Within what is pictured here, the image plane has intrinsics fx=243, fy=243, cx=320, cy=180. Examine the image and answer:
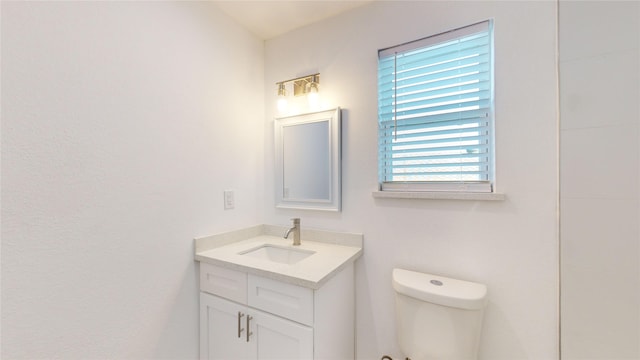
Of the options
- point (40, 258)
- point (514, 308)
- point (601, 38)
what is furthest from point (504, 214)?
point (40, 258)

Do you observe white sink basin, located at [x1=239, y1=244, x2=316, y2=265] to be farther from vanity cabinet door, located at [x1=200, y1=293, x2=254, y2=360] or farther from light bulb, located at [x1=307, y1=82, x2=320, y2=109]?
light bulb, located at [x1=307, y1=82, x2=320, y2=109]

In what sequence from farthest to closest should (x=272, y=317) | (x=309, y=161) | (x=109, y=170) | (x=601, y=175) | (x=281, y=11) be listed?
(x=309, y=161) < (x=281, y=11) < (x=272, y=317) < (x=109, y=170) < (x=601, y=175)

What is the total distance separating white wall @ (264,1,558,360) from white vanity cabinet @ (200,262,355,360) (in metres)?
0.24

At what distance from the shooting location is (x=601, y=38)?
766 millimetres

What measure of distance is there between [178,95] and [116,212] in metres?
0.65

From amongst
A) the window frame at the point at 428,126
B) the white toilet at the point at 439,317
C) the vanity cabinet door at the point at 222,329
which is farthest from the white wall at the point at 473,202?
the vanity cabinet door at the point at 222,329

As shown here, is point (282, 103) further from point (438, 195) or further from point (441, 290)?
point (441, 290)

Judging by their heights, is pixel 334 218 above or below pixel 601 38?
below

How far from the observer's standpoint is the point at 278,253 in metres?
1.58

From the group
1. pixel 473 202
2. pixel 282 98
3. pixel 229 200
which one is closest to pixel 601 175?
pixel 473 202

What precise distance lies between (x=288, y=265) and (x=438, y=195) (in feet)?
2.73

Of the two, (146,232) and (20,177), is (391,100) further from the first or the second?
(20,177)

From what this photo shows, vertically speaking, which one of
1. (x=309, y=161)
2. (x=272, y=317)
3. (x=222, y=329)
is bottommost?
(x=222, y=329)

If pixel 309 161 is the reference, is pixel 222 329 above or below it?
below
